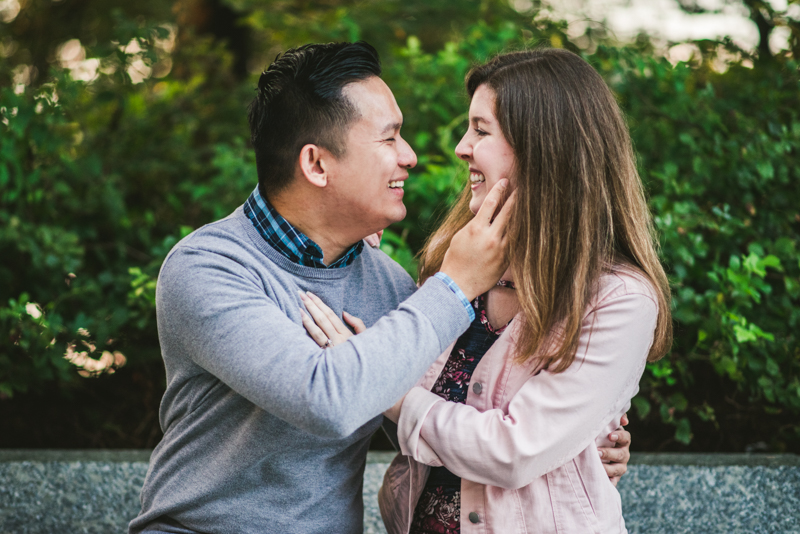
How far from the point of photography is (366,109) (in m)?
1.96

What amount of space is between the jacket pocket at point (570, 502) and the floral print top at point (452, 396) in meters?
0.28

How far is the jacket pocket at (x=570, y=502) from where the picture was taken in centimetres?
172

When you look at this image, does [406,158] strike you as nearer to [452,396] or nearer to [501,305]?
[501,305]

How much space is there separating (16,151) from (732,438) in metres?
3.83

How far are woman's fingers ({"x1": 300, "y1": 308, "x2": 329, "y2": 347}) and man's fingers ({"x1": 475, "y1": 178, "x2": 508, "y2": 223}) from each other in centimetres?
51

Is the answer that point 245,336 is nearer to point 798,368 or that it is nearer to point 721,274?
point 721,274

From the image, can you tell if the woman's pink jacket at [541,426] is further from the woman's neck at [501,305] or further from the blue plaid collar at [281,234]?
the blue plaid collar at [281,234]

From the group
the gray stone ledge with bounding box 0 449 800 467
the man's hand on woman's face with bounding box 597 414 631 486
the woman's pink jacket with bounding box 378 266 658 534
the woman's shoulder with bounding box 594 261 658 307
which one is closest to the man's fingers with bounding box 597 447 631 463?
the man's hand on woman's face with bounding box 597 414 631 486

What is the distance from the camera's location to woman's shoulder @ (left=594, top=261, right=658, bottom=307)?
1.70 m

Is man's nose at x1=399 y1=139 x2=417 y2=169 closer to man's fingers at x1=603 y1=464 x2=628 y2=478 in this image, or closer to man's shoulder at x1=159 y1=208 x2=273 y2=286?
man's shoulder at x1=159 y1=208 x2=273 y2=286

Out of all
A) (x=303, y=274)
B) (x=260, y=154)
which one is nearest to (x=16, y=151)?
(x=260, y=154)

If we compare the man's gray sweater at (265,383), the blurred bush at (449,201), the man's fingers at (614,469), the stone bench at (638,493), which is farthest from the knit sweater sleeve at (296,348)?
the stone bench at (638,493)

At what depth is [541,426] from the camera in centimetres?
162

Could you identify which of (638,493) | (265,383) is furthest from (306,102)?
(638,493)
